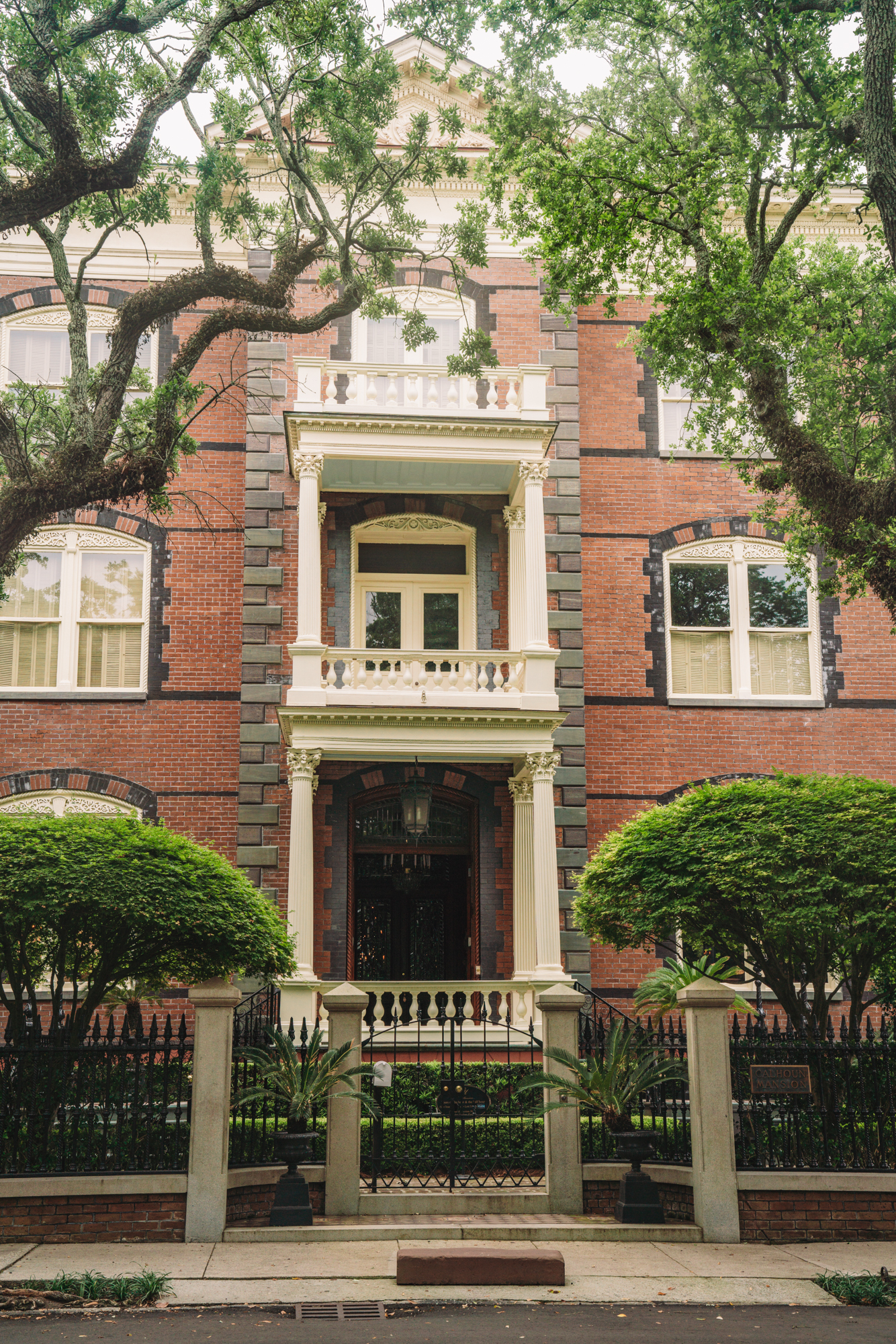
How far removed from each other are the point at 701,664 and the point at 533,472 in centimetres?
430

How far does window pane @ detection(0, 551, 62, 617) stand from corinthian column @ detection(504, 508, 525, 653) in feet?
23.1

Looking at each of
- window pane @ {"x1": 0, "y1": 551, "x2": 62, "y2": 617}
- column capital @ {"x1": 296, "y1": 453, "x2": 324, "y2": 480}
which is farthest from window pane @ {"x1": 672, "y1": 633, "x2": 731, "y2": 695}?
window pane @ {"x1": 0, "y1": 551, "x2": 62, "y2": 617}

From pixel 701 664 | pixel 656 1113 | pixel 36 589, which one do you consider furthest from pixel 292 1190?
pixel 36 589

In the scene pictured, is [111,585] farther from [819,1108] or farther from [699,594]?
[819,1108]

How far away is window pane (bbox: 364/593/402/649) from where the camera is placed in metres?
18.6

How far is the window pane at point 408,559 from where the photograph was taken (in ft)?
61.7

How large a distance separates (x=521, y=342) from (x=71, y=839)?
12.1m

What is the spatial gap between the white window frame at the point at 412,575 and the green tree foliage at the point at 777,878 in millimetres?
6949

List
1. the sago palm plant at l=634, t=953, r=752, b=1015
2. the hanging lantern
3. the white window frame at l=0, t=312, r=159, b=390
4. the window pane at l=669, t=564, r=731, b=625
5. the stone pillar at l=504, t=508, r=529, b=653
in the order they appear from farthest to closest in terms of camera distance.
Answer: the white window frame at l=0, t=312, r=159, b=390, the window pane at l=669, t=564, r=731, b=625, the stone pillar at l=504, t=508, r=529, b=653, the hanging lantern, the sago palm plant at l=634, t=953, r=752, b=1015

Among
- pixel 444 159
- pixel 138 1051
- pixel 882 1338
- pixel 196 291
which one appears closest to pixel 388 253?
pixel 444 159

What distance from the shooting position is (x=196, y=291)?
34.0 ft

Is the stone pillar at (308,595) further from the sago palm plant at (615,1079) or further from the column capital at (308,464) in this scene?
the sago palm plant at (615,1079)

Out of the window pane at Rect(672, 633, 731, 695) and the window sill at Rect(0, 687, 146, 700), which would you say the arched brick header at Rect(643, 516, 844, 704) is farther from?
the window sill at Rect(0, 687, 146, 700)

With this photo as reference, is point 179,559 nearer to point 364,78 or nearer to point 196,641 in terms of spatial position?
point 196,641
